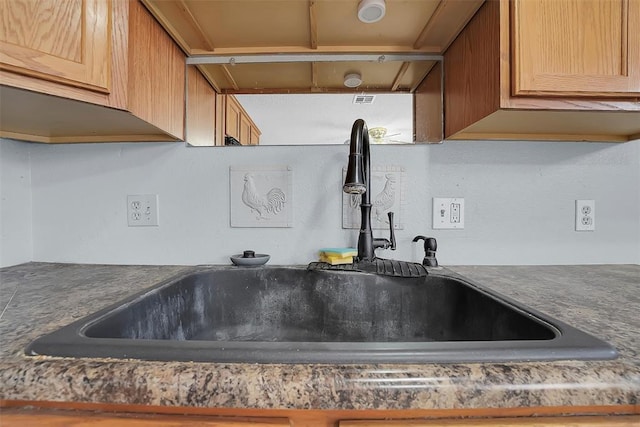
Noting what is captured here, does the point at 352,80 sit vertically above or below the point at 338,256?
above

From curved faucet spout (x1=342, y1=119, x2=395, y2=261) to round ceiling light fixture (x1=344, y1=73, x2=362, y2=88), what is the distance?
27 centimetres

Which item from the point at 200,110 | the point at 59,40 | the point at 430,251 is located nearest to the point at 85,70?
the point at 59,40

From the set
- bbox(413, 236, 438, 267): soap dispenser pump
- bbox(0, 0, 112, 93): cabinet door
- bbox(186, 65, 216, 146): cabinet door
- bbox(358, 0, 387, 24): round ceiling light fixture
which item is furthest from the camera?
bbox(186, 65, 216, 146): cabinet door

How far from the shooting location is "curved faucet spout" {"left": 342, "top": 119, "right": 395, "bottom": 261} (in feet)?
2.46

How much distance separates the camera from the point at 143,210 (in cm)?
95

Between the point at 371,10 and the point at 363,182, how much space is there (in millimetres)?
487

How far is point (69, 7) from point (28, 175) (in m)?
0.68

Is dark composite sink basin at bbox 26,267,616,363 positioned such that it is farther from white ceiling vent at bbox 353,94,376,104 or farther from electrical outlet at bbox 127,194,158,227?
white ceiling vent at bbox 353,94,376,104

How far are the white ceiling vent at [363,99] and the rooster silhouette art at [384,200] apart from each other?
31cm

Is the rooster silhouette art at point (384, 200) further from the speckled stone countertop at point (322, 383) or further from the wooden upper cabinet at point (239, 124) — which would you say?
the speckled stone countertop at point (322, 383)

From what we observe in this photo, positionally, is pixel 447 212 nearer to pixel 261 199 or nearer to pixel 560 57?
pixel 560 57

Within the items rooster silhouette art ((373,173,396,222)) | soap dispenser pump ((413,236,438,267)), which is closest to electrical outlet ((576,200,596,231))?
soap dispenser pump ((413,236,438,267))

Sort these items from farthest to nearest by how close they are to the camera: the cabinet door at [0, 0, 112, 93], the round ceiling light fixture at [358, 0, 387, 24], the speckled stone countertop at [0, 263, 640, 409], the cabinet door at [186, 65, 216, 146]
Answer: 1. the cabinet door at [186, 65, 216, 146]
2. the round ceiling light fixture at [358, 0, 387, 24]
3. the cabinet door at [0, 0, 112, 93]
4. the speckled stone countertop at [0, 263, 640, 409]

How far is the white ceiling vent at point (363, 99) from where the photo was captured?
38.2 inches
